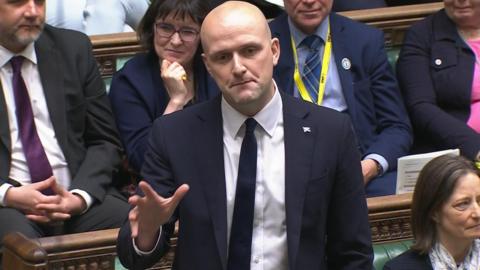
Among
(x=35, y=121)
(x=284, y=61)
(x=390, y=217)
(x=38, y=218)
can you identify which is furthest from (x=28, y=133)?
(x=390, y=217)

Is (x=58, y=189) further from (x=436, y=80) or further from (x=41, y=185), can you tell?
(x=436, y=80)

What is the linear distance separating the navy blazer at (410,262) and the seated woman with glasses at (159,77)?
86 centimetres

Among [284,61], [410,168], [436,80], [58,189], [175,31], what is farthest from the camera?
[436,80]

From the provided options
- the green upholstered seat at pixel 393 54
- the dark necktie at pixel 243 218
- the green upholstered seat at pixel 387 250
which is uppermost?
the dark necktie at pixel 243 218

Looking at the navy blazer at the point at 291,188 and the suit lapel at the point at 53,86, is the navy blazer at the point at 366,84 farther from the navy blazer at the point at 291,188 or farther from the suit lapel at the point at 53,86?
the navy blazer at the point at 291,188

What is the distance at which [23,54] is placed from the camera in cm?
308

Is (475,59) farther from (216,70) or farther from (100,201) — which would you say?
(216,70)

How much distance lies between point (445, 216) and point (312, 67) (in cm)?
85

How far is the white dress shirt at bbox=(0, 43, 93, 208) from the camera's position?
303 cm

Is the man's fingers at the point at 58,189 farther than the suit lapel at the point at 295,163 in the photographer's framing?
Yes

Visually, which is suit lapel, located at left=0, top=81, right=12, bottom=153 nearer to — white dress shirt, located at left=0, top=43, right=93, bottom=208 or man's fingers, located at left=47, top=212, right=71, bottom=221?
white dress shirt, located at left=0, top=43, right=93, bottom=208

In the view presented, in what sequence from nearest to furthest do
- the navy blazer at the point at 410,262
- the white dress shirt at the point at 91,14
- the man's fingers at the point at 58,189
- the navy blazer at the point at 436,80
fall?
the navy blazer at the point at 410,262, the man's fingers at the point at 58,189, the navy blazer at the point at 436,80, the white dress shirt at the point at 91,14

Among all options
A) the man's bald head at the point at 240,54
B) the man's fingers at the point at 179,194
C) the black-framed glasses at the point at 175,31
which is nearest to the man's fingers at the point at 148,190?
the man's fingers at the point at 179,194

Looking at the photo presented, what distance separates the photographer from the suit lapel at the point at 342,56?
345 centimetres
